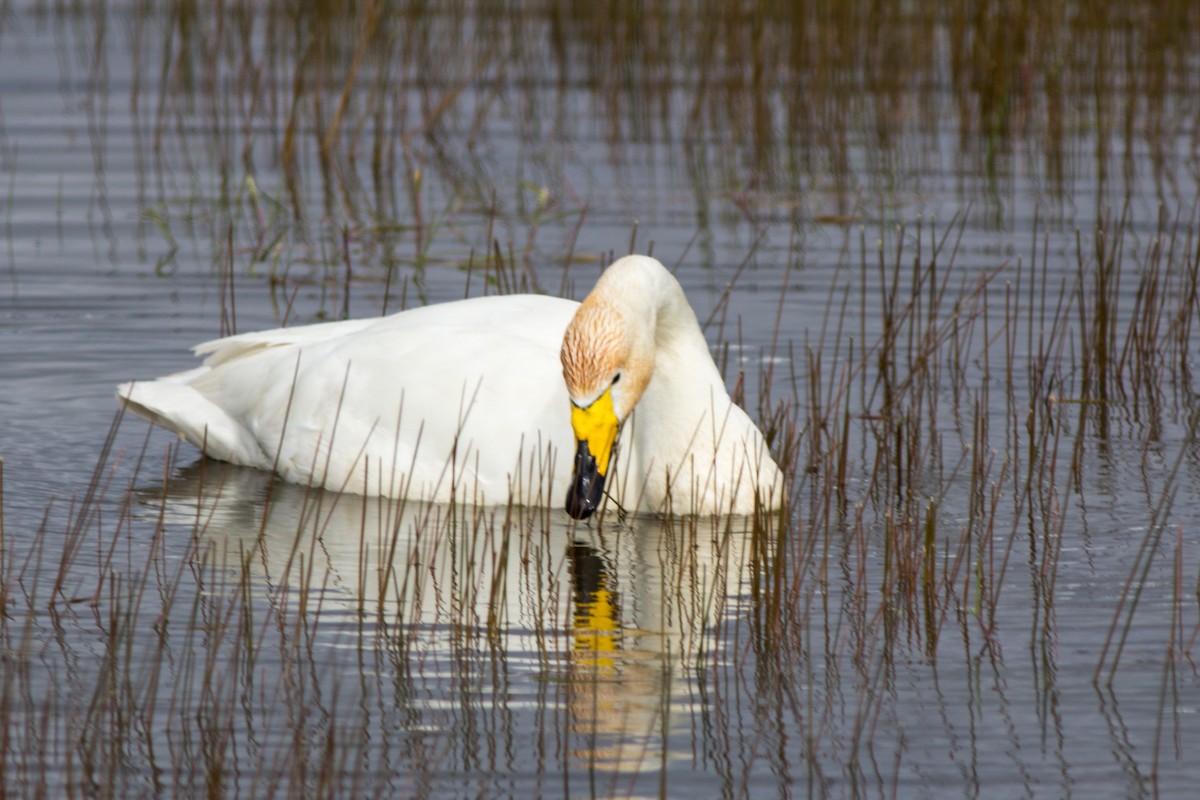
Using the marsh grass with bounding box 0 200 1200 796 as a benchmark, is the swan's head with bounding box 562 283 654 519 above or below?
above

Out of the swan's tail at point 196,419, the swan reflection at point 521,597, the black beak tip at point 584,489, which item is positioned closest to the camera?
the swan reflection at point 521,597

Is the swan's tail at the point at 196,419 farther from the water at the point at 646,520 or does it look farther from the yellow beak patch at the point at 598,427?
the yellow beak patch at the point at 598,427

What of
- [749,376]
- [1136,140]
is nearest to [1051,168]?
[1136,140]

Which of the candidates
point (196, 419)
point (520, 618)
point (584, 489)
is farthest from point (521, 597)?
point (196, 419)

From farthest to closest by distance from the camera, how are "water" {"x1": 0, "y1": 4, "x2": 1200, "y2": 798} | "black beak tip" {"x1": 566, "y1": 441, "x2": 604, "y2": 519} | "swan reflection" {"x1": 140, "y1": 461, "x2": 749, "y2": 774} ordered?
"black beak tip" {"x1": 566, "y1": 441, "x2": 604, "y2": 519}
"swan reflection" {"x1": 140, "y1": 461, "x2": 749, "y2": 774}
"water" {"x1": 0, "y1": 4, "x2": 1200, "y2": 798}

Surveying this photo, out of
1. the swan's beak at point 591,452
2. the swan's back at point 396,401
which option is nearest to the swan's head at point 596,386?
the swan's beak at point 591,452

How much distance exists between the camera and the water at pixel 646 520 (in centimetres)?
527

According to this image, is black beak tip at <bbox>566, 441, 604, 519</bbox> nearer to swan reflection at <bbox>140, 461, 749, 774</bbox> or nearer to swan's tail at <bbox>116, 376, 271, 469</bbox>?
swan reflection at <bbox>140, 461, 749, 774</bbox>

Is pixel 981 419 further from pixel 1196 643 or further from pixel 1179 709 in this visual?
pixel 1179 709

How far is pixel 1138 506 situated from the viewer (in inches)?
298

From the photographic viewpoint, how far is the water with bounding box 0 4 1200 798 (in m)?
5.27

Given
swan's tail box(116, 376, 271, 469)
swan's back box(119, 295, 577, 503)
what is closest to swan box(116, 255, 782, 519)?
swan's back box(119, 295, 577, 503)

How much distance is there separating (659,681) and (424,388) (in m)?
2.34

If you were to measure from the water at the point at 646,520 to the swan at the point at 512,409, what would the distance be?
6.5 inches
